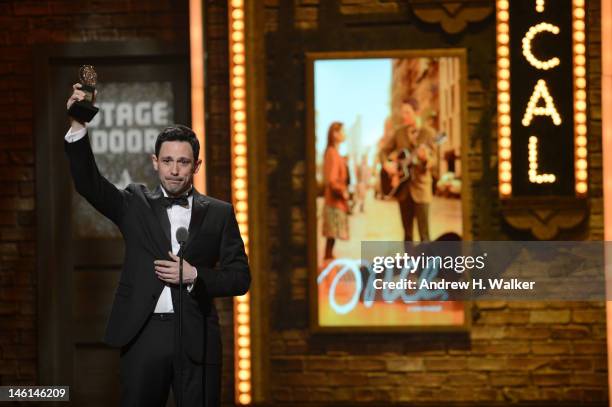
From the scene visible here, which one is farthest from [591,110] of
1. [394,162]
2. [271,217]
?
[271,217]

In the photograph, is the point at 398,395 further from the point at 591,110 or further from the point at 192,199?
the point at 192,199

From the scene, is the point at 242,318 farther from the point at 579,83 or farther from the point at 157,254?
the point at 579,83

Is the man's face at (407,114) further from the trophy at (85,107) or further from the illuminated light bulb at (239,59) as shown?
the trophy at (85,107)

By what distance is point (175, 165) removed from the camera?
11.4 ft

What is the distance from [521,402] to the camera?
5.87 metres

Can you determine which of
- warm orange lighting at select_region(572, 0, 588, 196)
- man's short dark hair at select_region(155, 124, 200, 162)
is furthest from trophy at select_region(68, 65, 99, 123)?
warm orange lighting at select_region(572, 0, 588, 196)

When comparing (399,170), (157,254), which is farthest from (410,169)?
(157,254)

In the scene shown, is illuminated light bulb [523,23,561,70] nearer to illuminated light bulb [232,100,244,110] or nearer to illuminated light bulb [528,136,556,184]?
illuminated light bulb [528,136,556,184]

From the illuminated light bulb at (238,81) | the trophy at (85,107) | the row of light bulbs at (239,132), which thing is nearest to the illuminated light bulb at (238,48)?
the row of light bulbs at (239,132)

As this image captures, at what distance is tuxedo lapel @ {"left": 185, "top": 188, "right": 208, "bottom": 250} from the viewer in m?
3.50

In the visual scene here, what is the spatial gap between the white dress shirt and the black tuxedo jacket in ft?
0.06

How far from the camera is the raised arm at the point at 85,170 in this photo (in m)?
3.34

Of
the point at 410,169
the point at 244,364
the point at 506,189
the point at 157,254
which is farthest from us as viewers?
the point at 410,169

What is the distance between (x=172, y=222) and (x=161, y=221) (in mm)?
48
